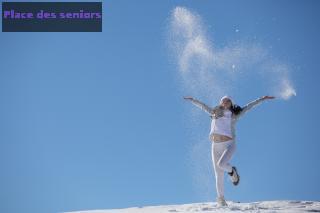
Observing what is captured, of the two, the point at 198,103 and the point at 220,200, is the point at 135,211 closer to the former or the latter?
the point at 220,200

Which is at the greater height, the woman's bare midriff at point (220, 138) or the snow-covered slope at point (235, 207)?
the woman's bare midriff at point (220, 138)

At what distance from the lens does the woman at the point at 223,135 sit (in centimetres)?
1421

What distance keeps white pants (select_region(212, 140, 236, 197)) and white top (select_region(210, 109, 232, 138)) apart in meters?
0.28

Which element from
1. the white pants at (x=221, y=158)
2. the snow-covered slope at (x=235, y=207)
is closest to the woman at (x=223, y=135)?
the white pants at (x=221, y=158)

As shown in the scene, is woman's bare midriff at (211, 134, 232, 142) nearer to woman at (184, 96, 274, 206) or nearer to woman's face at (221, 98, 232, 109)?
woman at (184, 96, 274, 206)

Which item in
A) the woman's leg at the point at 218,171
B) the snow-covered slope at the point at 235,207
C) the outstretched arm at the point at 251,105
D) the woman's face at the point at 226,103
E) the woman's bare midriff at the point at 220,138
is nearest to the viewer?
the snow-covered slope at the point at 235,207

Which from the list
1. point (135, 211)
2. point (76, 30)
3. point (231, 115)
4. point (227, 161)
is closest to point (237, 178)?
point (227, 161)

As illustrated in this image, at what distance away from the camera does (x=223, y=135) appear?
14.5 meters

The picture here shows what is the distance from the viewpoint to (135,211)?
47.4ft

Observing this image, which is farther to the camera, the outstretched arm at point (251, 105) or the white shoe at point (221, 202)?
the outstretched arm at point (251, 105)

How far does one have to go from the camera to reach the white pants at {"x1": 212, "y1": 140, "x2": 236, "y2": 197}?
1419 centimetres

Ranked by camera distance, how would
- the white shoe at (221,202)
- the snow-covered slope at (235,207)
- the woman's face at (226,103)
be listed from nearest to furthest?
the snow-covered slope at (235,207) → the white shoe at (221,202) → the woman's face at (226,103)

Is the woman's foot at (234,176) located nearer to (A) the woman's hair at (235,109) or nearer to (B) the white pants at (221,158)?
(B) the white pants at (221,158)

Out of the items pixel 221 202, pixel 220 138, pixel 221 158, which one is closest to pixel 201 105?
pixel 220 138
